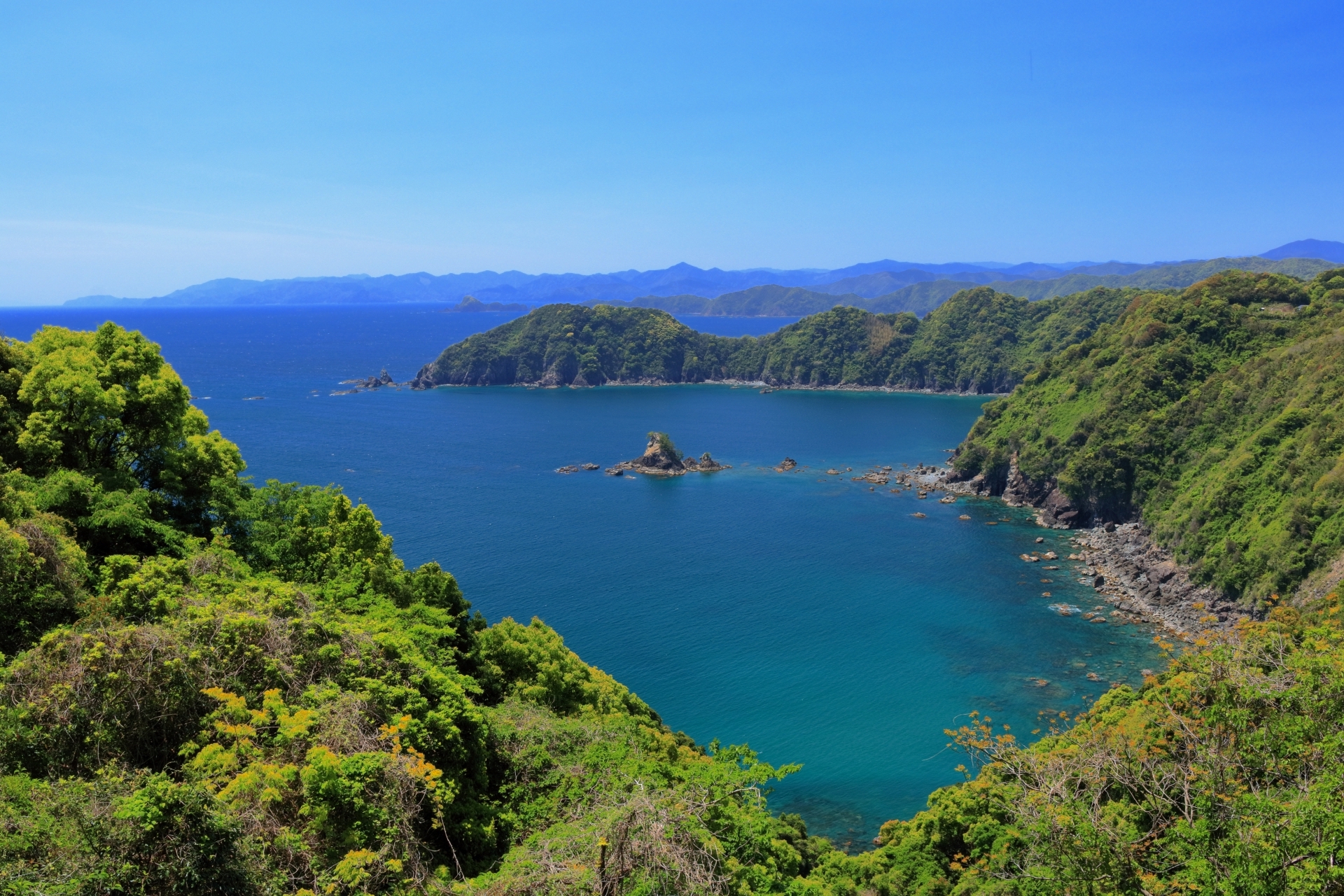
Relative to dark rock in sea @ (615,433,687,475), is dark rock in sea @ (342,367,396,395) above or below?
above

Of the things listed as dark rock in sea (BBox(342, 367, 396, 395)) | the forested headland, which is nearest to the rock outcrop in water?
the forested headland

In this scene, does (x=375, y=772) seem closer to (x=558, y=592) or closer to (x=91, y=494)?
(x=91, y=494)

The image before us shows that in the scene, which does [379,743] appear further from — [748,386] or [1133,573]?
[748,386]

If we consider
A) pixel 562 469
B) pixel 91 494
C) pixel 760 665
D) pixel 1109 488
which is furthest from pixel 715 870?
pixel 562 469

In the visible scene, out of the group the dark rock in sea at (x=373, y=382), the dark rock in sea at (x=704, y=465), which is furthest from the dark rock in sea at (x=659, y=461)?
the dark rock in sea at (x=373, y=382)

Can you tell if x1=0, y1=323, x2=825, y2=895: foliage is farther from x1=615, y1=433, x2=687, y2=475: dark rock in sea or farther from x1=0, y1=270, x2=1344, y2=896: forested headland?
x1=615, y1=433, x2=687, y2=475: dark rock in sea

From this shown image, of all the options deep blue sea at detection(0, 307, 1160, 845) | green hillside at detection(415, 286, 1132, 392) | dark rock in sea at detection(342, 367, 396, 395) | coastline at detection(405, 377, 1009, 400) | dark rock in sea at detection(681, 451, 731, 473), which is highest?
green hillside at detection(415, 286, 1132, 392)

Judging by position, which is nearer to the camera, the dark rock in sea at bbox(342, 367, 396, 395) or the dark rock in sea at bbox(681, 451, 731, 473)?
the dark rock in sea at bbox(681, 451, 731, 473)
